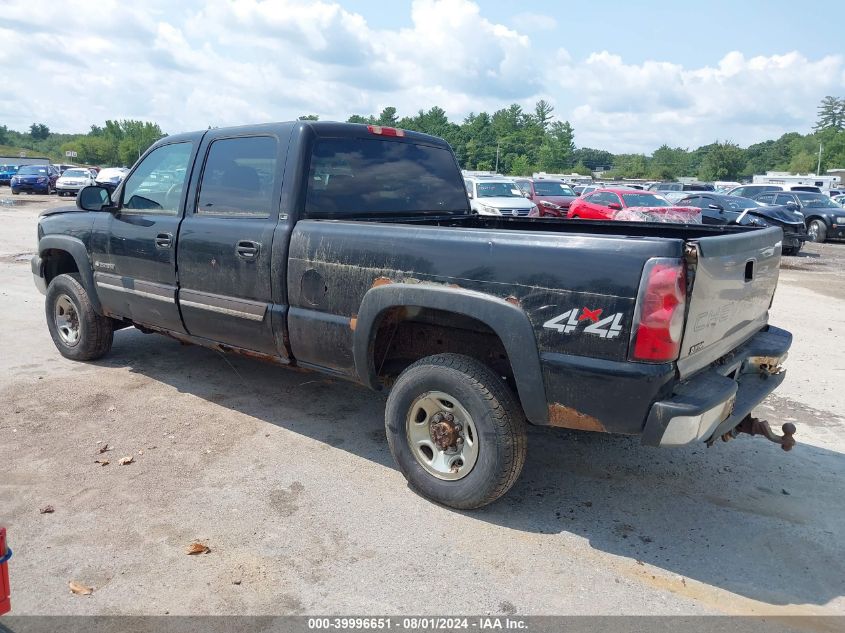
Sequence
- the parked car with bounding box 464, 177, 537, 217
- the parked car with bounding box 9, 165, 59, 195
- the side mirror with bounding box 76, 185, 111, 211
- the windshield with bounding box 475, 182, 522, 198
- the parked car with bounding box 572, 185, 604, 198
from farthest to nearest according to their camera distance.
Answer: the parked car with bounding box 9, 165, 59, 195 < the windshield with bounding box 475, 182, 522, 198 < the parked car with bounding box 572, 185, 604, 198 < the parked car with bounding box 464, 177, 537, 217 < the side mirror with bounding box 76, 185, 111, 211

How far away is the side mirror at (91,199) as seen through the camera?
536 cm

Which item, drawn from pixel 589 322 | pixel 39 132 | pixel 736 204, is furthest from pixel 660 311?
pixel 39 132

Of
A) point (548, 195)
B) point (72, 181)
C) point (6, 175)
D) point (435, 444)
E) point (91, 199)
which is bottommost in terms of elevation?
point (435, 444)

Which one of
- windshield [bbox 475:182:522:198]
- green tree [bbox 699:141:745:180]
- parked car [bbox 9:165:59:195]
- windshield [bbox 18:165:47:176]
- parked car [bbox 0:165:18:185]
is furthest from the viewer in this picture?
green tree [bbox 699:141:745:180]

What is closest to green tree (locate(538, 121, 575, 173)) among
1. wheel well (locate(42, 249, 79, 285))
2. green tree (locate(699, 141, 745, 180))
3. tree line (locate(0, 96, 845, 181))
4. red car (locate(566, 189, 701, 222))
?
tree line (locate(0, 96, 845, 181))

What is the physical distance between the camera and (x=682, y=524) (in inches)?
139

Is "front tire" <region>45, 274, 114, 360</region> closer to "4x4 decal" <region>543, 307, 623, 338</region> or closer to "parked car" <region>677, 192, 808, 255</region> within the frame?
"4x4 decal" <region>543, 307, 623, 338</region>

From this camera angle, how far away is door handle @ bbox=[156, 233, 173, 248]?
4801 millimetres

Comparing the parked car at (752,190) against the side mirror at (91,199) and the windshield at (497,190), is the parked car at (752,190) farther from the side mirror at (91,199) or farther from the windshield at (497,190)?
the side mirror at (91,199)

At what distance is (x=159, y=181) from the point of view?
5.15 meters

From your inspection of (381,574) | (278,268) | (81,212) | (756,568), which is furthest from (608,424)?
(81,212)

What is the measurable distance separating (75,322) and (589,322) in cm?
503

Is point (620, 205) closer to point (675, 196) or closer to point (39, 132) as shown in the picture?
point (675, 196)

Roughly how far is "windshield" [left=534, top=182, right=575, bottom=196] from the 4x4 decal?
19450 millimetres
